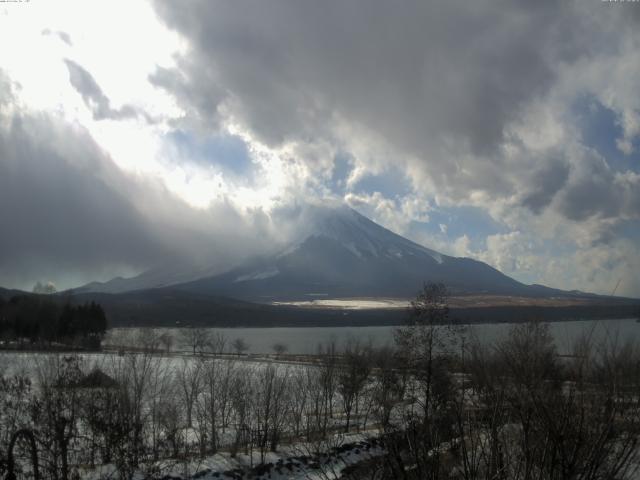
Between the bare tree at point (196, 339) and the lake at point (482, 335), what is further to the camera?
the bare tree at point (196, 339)

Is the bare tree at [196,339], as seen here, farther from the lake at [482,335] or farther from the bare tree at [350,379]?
the bare tree at [350,379]

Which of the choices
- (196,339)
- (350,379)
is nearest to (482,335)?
(350,379)

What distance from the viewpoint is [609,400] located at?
16.6ft

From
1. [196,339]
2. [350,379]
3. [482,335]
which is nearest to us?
[350,379]

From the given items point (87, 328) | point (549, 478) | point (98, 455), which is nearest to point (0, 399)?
point (98, 455)

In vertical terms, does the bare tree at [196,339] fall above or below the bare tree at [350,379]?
below

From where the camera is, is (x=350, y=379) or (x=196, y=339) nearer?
(x=350, y=379)

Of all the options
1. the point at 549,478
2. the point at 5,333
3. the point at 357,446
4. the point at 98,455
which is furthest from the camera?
the point at 5,333

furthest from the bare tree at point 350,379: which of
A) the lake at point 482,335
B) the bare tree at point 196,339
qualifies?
the bare tree at point 196,339

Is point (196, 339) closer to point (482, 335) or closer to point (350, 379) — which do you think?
point (482, 335)

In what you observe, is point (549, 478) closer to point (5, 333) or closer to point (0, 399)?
point (0, 399)

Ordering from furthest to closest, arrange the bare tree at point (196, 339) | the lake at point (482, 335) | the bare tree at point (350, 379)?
the bare tree at point (196, 339), the bare tree at point (350, 379), the lake at point (482, 335)

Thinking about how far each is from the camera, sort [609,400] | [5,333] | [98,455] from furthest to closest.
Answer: [5,333] < [98,455] < [609,400]

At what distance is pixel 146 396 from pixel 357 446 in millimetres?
14457
